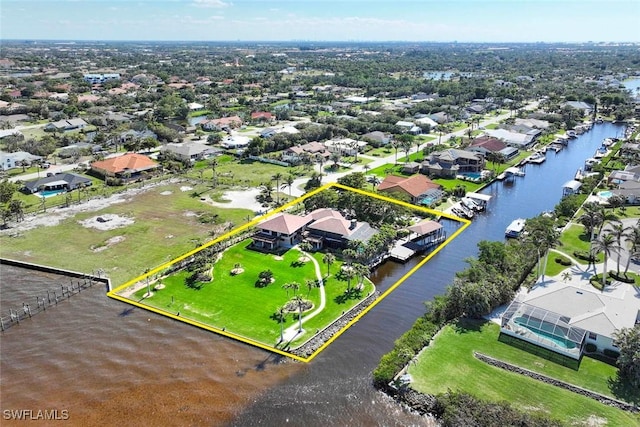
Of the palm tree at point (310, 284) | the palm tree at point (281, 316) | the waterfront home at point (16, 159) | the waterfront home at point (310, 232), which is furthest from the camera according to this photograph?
the waterfront home at point (16, 159)

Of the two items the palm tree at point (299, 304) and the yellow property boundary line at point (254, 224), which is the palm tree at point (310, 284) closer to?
the palm tree at point (299, 304)

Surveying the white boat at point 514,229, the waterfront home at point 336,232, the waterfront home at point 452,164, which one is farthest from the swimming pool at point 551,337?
the waterfront home at point 452,164

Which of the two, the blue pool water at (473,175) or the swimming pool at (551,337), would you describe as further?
the blue pool water at (473,175)

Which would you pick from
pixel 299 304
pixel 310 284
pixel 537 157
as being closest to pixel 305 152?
pixel 537 157

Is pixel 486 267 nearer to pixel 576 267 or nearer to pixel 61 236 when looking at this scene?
pixel 576 267

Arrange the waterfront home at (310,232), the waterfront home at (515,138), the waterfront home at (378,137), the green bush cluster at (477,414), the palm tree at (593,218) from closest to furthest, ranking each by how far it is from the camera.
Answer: the green bush cluster at (477,414)
the palm tree at (593,218)
the waterfront home at (310,232)
the waterfront home at (515,138)
the waterfront home at (378,137)

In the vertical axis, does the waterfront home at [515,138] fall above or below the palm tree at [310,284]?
above

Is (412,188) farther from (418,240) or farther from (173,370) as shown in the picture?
(173,370)
